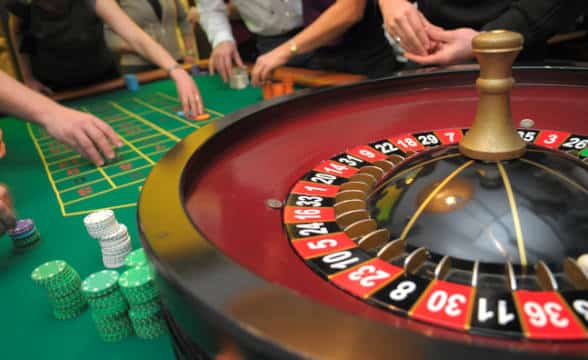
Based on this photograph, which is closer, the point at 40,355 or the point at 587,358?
the point at 587,358

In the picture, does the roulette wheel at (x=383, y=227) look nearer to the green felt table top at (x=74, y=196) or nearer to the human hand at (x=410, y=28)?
Answer: the green felt table top at (x=74, y=196)

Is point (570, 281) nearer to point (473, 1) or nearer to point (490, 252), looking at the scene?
point (490, 252)

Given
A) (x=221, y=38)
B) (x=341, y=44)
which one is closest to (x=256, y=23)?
(x=221, y=38)

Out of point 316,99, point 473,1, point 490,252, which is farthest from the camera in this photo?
point 473,1

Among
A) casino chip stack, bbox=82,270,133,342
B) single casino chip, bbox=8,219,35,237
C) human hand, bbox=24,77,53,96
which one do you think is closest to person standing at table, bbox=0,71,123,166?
single casino chip, bbox=8,219,35,237

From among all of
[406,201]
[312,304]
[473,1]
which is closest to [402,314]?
[312,304]

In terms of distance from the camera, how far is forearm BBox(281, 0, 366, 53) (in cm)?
302

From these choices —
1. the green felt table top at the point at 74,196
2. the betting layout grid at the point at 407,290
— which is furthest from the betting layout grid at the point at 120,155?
the betting layout grid at the point at 407,290

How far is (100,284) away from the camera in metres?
1.00

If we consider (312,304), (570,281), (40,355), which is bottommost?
(40,355)

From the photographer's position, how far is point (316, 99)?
144cm

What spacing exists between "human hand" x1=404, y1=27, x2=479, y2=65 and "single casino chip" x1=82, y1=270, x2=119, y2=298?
59.9 inches

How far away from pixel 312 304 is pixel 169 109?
2471 mm

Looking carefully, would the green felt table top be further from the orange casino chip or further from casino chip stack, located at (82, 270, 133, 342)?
the orange casino chip
